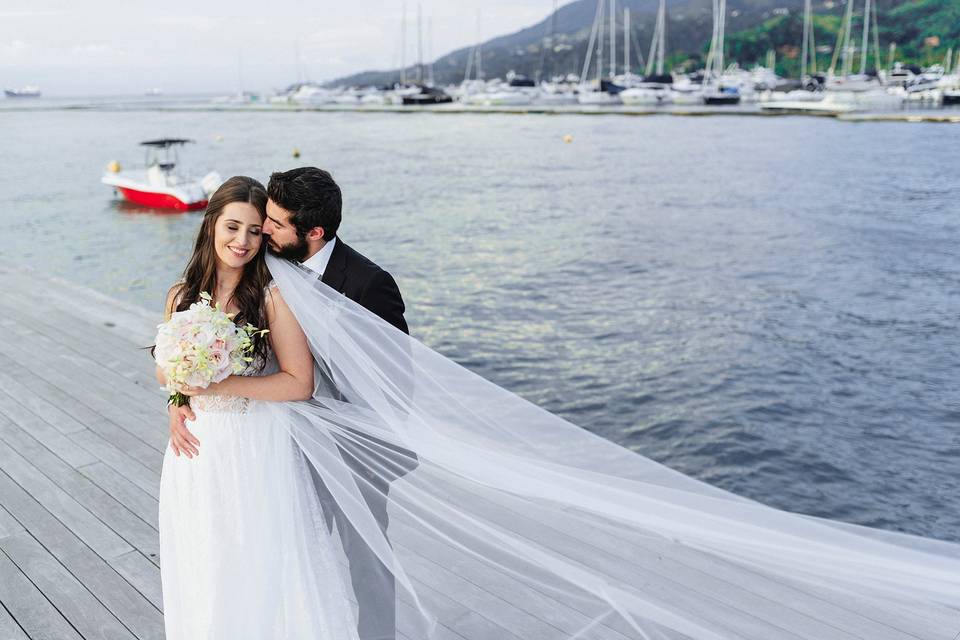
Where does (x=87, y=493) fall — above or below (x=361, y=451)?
below

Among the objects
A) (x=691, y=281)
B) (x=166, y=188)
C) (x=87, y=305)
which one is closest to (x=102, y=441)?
(x=87, y=305)

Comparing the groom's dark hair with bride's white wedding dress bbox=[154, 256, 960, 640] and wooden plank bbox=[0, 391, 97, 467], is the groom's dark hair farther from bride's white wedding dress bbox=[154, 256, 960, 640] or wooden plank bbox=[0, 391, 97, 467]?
wooden plank bbox=[0, 391, 97, 467]

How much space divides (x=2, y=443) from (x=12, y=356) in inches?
71.6

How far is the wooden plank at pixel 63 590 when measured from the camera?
324 cm

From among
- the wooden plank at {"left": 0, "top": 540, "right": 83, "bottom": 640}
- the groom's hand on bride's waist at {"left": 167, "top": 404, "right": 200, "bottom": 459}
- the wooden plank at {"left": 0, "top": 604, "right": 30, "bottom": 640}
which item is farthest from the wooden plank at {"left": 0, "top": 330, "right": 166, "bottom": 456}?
the groom's hand on bride's waist at {"left": 167, "top": 404, "right": 200, "bottom": 459}

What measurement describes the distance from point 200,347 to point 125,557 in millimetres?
1883

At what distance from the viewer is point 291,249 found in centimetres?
254

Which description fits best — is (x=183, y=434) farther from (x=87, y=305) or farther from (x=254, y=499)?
(x=87, y=305)

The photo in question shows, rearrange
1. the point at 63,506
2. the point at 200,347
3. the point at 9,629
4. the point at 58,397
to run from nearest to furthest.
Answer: the point at 200,347, the point at 9,629, the point at 63,506, the point at 58,397

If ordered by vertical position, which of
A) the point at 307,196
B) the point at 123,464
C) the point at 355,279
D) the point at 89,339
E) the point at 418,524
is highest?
the point at 307,196

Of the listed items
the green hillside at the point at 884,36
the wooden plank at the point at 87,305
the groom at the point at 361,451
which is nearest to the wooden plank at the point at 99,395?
the wooden plank at the point at 87,305

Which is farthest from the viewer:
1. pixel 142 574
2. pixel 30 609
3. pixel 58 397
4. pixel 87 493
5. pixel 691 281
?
pixel 691 281

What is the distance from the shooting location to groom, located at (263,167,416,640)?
2.54 metres

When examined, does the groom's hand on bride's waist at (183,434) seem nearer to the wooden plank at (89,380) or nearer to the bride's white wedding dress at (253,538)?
the bride's white wedding dress at (253,538)
